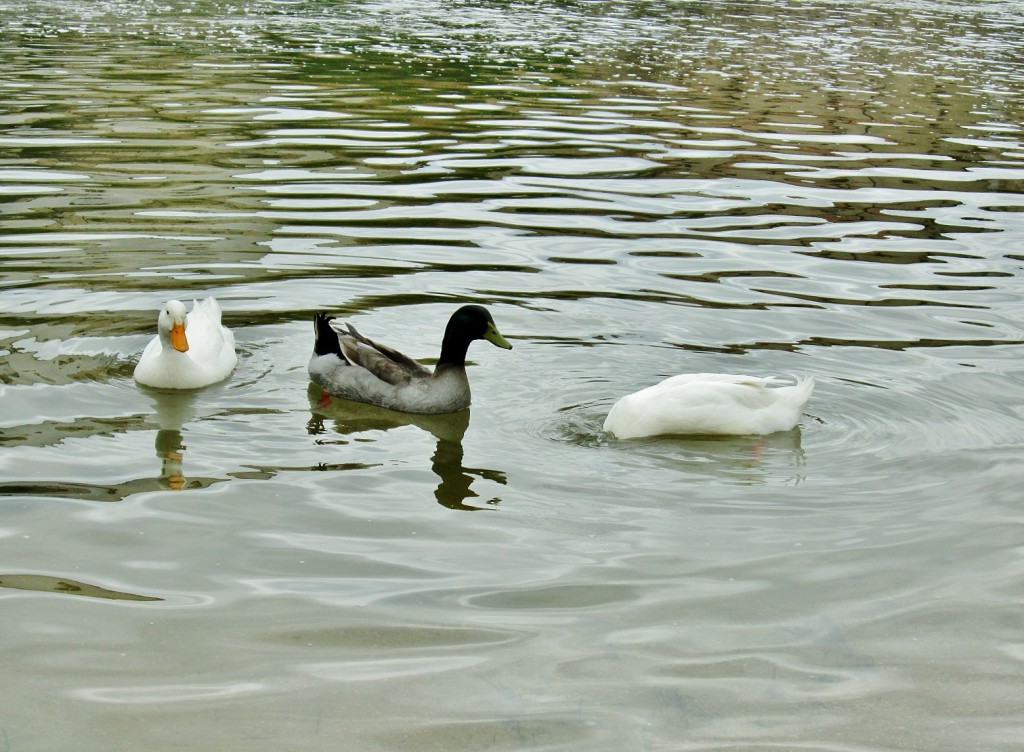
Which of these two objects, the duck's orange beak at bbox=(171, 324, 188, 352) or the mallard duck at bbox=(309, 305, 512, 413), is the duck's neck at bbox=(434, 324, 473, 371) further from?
the duck's orange beak at bbox=(171, 324, 188, 352)

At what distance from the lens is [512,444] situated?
8109 millimetres

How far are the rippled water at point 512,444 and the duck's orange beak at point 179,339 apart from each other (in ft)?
1.12

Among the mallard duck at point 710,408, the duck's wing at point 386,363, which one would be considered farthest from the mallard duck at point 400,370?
the mallard duck at point 710,408

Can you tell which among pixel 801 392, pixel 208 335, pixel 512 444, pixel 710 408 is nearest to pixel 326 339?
pixel 208 335

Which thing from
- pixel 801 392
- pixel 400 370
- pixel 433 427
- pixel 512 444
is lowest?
pixel 433 427

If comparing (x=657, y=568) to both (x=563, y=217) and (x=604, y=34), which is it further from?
(x=604, y=34)

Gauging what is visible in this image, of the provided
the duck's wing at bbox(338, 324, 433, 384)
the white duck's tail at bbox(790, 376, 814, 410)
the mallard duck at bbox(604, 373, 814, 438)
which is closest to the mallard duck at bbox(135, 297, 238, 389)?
the duck's wing at bbox(338, 324, 433, 384)

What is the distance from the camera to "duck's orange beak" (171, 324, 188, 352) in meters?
8.70

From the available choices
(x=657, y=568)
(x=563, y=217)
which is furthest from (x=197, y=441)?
(x=563, y=217)

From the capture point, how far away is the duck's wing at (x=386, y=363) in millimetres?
8906

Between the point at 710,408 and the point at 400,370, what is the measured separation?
2.03 metres

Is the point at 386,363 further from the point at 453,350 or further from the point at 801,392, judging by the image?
the point at 801,392

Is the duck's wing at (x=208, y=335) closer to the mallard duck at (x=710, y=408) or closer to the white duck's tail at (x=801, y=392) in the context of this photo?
the mallard duck at (x=710, y=408)

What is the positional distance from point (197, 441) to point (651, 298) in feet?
13.9
